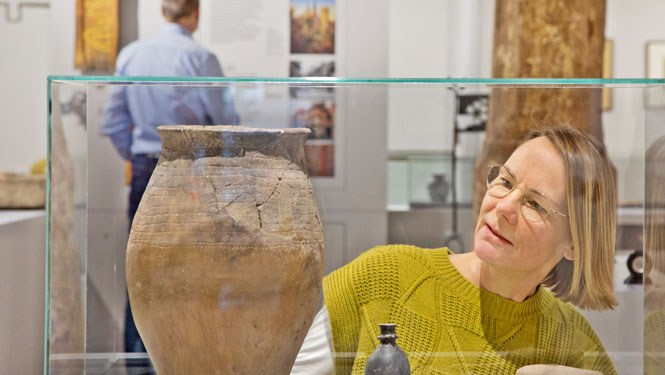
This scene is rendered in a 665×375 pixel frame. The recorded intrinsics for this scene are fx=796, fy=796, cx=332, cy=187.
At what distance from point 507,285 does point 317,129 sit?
0.43 meters

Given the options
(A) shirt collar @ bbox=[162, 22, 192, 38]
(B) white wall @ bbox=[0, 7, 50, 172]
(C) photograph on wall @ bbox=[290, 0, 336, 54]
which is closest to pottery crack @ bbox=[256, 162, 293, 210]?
(A) shirt collar @ bbox=[162, 22, 192, 38]

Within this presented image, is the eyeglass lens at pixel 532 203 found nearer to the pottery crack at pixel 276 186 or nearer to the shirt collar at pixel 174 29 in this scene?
the pottery crack at pixel 276 186

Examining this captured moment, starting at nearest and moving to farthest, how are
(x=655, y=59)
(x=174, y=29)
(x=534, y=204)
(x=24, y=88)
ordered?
(x=534, y=204)
(x=174, y=29)
(x=24, y=88)
(x=655, y=59)

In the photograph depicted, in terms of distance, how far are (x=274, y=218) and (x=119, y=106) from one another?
1.21ft

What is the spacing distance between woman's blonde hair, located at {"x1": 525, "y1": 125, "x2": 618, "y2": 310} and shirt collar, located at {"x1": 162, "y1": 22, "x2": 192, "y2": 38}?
6.02 feet

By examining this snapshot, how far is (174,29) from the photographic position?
2996 mm

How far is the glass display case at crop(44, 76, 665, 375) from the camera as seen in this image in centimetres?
128

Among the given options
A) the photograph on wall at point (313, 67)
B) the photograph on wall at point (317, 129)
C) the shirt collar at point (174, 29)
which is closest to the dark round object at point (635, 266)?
the photograph on wall at point (317, 129)

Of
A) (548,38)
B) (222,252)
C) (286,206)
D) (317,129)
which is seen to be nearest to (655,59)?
(548,38)

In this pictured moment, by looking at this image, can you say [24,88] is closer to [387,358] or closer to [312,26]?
[312,26]

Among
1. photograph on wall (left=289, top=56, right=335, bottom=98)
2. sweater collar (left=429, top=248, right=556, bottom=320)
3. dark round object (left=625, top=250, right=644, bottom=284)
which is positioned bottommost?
sweater collar (left=429, top=248, right=556, bottom=320)

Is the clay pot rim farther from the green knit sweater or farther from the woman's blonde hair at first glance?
the woman's blonde hair

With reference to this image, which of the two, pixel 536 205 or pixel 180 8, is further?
pixel 180 8

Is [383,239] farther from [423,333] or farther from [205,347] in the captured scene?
[205,347]
